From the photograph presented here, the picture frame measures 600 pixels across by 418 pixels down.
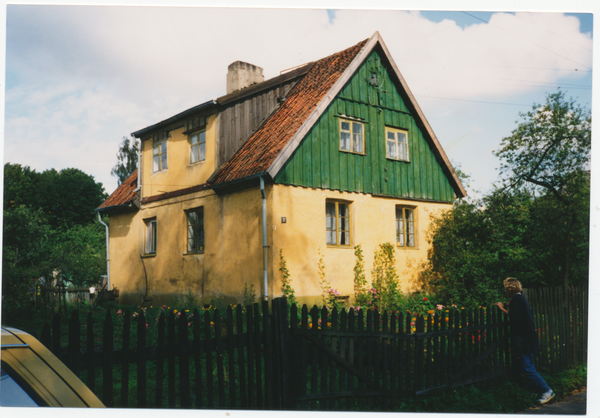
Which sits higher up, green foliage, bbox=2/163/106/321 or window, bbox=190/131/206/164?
window, bbox=190/131/206/164

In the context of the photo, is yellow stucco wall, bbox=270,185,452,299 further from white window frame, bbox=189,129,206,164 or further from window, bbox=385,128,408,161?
white window frame, bbox=189,129,206,164

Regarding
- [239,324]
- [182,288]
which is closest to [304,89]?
[182,288]

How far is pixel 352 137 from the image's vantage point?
1225cm

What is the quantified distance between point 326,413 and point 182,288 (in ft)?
28.5

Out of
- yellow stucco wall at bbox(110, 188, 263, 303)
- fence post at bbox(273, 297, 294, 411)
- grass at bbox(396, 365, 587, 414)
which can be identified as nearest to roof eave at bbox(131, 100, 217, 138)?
yellow stucco wall at bbox(110, 188, 263, 303)

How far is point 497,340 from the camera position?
23.6 ft

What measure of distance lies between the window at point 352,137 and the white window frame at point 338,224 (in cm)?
147

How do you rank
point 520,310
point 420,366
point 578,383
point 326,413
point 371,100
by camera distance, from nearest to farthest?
point 326,413 < point 420,366 < point 520,310 < point 578,383 < point 371,100

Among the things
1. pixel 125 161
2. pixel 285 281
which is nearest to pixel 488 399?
pixel 285 281

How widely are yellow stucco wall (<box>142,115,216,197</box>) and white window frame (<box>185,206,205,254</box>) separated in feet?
2.72

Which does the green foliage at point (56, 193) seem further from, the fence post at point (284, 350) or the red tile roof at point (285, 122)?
the fence post at point (284, 350)

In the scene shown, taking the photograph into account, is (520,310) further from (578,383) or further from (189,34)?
(189,34)

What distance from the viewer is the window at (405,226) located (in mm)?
13344

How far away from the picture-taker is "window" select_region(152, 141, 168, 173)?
1466cm
